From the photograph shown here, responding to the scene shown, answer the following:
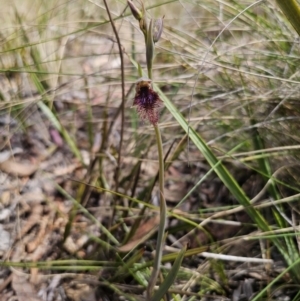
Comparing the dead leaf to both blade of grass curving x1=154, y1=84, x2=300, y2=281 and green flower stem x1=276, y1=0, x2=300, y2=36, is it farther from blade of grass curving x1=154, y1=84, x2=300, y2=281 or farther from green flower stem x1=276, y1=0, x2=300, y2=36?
green flower stem x1=276, y1=0, x2=300, y2=36

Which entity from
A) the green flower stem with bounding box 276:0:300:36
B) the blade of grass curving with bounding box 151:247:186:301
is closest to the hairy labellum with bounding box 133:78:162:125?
the blade of grass curving with bounding box 151:247:186:301

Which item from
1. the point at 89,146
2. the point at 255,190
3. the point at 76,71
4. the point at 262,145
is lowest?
the point at 255,190

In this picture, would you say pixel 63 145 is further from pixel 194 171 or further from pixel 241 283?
pixel 241 283

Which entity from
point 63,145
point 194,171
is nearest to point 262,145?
point 194,171

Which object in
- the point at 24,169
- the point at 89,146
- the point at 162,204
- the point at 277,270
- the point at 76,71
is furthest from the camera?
the point at 76,71

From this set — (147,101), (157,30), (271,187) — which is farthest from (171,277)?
(271,187)

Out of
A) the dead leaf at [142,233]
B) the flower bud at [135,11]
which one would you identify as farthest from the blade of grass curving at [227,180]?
the flower bud at [135,11]

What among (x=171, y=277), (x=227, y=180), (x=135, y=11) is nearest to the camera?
(x=135, y=11)

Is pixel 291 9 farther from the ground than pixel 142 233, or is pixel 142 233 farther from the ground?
pixel 291 9

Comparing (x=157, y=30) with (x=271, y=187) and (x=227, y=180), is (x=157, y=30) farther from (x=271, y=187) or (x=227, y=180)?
(x=271, y=187)

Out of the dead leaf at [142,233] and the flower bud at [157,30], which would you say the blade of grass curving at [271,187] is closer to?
the dead leaf at [142,233]

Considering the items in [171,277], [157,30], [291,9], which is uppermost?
[157,30]
